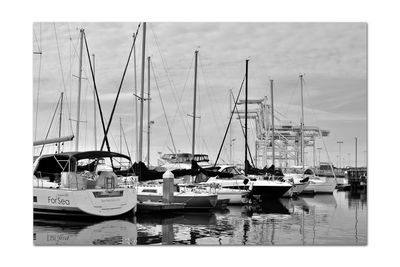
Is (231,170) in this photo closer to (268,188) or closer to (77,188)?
(268,188)

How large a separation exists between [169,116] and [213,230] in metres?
3.40

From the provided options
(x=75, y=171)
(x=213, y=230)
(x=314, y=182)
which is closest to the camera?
(x=213, y=230)

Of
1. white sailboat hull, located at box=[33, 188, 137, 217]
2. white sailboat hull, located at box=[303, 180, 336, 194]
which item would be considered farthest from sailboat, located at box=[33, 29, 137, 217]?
white sailboat hull, located at box=[303, 180, 336, 194]

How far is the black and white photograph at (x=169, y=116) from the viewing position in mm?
11266

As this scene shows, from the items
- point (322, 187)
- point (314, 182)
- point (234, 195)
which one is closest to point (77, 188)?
point (234, 195)

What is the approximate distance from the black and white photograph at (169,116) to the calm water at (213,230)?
4 centimetres

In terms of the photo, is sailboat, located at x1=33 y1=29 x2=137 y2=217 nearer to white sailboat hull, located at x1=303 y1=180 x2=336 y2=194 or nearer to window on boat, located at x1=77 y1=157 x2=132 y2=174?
window on boat, located at x1=77 y1=157 x2=132 y2=174

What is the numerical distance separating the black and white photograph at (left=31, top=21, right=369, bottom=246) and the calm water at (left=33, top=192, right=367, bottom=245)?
0.04 m

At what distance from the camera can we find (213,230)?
520 inches

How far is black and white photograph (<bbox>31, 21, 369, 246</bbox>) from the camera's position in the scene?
37.0 feet
